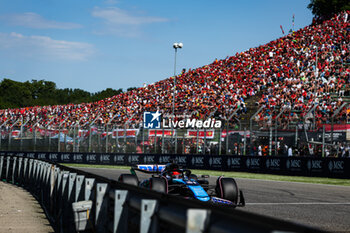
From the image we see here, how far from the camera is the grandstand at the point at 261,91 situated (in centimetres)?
2705

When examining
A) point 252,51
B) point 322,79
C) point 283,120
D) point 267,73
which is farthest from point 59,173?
point 252,51

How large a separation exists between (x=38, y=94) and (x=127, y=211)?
13470cm

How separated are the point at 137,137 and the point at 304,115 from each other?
1134 cm

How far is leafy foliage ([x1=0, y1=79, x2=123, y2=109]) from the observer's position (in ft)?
372

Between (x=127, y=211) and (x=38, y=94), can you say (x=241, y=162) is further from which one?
(x=38, y=94)

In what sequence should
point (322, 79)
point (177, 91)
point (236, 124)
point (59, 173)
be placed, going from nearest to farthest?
point (59, 173) → point (236, 124) → point (322, 79) → point (177, 91)

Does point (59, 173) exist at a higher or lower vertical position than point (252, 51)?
lower

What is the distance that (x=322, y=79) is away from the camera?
3409 cm

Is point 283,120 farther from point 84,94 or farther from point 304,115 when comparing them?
point 84,94

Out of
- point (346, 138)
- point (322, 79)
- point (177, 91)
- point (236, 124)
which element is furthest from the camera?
point (177, 91)

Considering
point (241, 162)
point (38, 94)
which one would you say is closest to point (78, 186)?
point (241, 162)

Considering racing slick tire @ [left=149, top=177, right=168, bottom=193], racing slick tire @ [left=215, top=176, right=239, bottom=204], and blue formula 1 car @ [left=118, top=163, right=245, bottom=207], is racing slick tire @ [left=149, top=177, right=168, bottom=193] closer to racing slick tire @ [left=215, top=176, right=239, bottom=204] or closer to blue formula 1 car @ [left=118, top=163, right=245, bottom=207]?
blue formula 1 car @ [left=118, top=163, right=245, bottom=207]

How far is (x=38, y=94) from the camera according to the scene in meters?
134

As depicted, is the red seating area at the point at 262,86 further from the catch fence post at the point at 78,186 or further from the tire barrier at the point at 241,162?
the catch fence post at the point at 78,186
